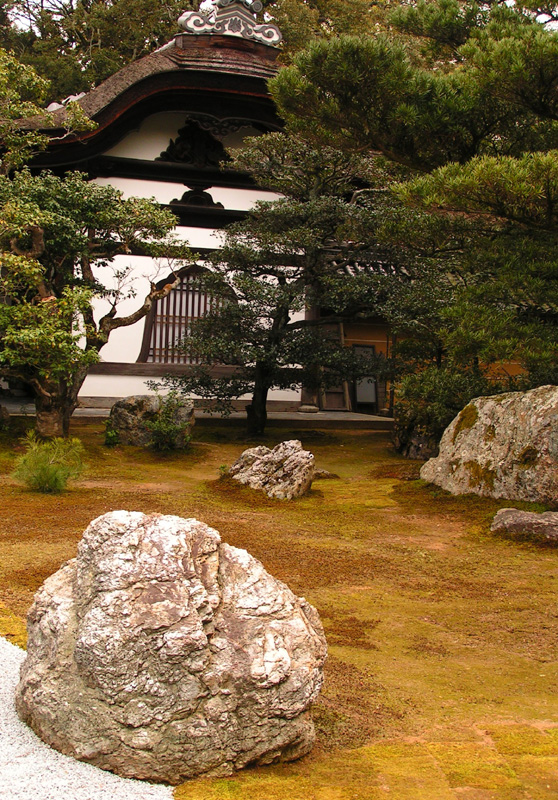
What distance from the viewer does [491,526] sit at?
666 centimetres

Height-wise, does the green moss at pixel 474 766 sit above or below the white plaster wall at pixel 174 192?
below

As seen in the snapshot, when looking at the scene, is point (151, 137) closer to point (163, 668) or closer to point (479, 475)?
point (479, 475)

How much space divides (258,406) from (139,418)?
2.19 meters

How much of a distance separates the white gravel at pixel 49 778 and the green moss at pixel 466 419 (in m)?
6.19

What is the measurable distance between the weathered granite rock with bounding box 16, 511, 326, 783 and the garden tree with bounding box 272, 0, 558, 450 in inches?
174

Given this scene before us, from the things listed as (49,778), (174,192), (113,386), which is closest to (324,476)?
(113,386)

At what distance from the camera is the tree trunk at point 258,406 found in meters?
11.9

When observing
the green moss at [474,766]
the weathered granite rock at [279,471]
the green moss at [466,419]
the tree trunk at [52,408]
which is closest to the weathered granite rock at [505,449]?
the green moss at [466,419]

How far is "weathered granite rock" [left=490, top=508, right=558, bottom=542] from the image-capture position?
6258 millimetres

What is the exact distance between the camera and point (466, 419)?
819 cm

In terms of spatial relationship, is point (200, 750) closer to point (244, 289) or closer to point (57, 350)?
point (57, 350)

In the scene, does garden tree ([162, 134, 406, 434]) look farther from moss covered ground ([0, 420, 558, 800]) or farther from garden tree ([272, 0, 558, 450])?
garden tree ([272, 0, 558, 450])

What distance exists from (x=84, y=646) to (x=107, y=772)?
40 cm

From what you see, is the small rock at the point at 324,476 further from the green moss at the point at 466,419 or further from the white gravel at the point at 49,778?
the white gravel at the point at 49,778
